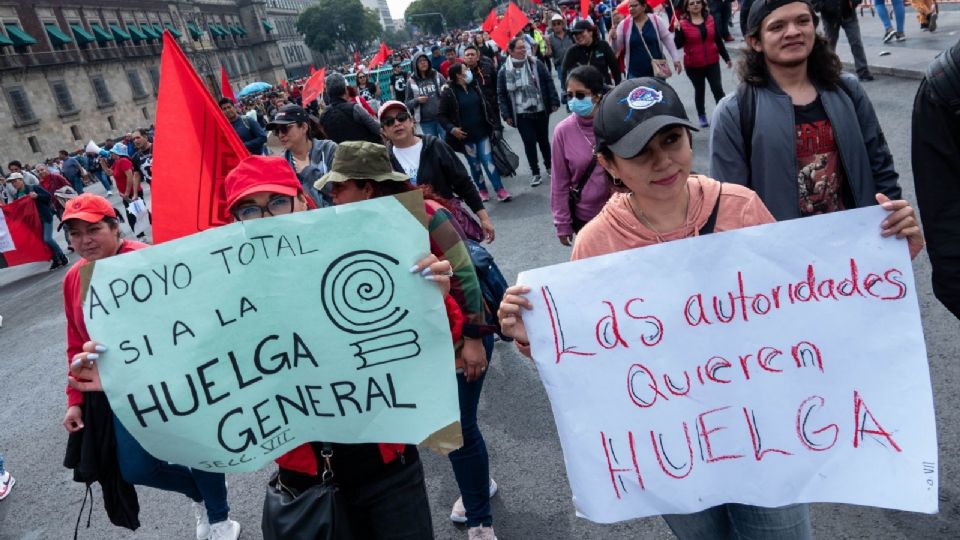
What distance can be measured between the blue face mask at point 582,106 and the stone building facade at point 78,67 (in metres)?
43.6

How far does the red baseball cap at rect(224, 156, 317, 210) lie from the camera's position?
7.42 feet

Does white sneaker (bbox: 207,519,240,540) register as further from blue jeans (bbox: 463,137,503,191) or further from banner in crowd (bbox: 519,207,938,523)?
blue jeans (bbox: 463,137,503,191)

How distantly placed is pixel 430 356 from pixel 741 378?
817mm

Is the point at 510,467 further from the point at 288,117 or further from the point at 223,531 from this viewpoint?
the point at 288,117

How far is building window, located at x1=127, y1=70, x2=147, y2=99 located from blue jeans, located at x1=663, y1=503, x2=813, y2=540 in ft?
201

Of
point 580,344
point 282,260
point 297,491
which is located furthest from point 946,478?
point 282,260

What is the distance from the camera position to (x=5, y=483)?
4.21 metres

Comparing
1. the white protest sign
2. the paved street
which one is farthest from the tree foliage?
the paved street

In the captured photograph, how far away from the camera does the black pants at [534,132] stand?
26.0 ft

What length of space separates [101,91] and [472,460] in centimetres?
5675

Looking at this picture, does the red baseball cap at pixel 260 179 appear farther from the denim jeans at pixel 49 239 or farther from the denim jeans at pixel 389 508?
the denim jeans at pixel 49 239

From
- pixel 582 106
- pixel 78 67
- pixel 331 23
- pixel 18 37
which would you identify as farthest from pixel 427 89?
pixel 331 23

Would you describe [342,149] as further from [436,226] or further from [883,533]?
[883,533]

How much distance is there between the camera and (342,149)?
2.35 metres
